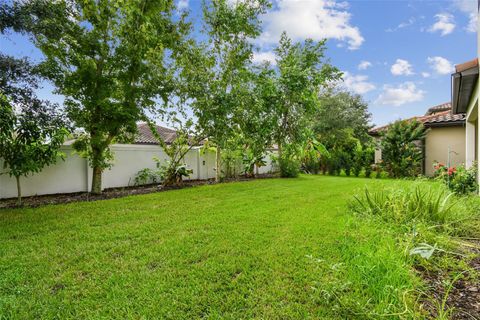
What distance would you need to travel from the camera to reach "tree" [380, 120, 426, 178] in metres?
13.7

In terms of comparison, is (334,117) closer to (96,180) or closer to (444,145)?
(444,145)

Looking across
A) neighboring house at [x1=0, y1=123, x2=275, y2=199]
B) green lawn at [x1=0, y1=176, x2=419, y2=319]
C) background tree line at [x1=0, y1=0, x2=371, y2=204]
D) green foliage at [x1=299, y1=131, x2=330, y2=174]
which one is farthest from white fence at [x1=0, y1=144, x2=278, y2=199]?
green foliage at [x1=299, y1=131, x2=330, y2=174]

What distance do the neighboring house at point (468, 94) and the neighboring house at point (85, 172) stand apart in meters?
10.2

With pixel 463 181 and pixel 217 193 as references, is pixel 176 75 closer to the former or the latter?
pixel 217 193

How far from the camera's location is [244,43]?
11523 millimetres

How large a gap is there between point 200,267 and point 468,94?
9028mm

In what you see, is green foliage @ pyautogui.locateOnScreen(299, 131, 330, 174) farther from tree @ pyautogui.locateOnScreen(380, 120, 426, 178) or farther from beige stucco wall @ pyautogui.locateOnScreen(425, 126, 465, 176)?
beige stucco wall @ pyautogui.locateOnScreen(425, 126, 465, 176)

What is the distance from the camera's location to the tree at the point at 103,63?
730 centimetres

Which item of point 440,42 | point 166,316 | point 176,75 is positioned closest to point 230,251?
point 166,316

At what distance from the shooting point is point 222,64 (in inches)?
451

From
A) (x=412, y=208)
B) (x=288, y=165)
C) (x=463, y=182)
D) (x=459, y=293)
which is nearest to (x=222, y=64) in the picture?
(x=288, y=165)

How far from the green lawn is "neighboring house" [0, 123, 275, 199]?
2486 mm

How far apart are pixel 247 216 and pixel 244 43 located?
29.4ft

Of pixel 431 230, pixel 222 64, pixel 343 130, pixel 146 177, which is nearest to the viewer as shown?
pixel 431 230
